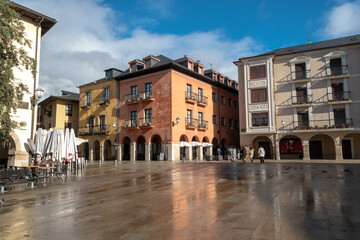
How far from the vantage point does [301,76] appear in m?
30.6

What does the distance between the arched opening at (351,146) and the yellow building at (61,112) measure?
120 ft

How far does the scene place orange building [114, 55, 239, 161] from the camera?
29.9 metres

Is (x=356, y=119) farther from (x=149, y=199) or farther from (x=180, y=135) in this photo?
(x=149, y=199)

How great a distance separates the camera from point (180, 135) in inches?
1196

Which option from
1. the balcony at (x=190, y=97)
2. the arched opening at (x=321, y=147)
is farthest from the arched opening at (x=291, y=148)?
the balcony at (x=190, y=97)

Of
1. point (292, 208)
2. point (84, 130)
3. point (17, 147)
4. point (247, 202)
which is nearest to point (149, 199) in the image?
point (247, 202)

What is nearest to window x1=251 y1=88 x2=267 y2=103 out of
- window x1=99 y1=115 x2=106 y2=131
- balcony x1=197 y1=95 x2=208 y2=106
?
balcony x1=197 y1=95 x2=208 y2=106

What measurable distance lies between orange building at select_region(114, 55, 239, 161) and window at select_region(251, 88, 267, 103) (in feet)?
19.8

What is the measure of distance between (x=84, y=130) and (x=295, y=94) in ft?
93.4

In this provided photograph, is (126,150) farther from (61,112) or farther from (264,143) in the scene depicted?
(264,143)

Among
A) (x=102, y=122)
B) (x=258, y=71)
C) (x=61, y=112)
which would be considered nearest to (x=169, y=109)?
(x=102, y=122)

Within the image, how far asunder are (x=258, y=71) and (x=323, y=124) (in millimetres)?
9284

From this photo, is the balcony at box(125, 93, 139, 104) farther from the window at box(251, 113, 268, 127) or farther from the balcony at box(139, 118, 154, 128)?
the window at box(251, 113, 268, 127)

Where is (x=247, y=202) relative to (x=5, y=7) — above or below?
below
